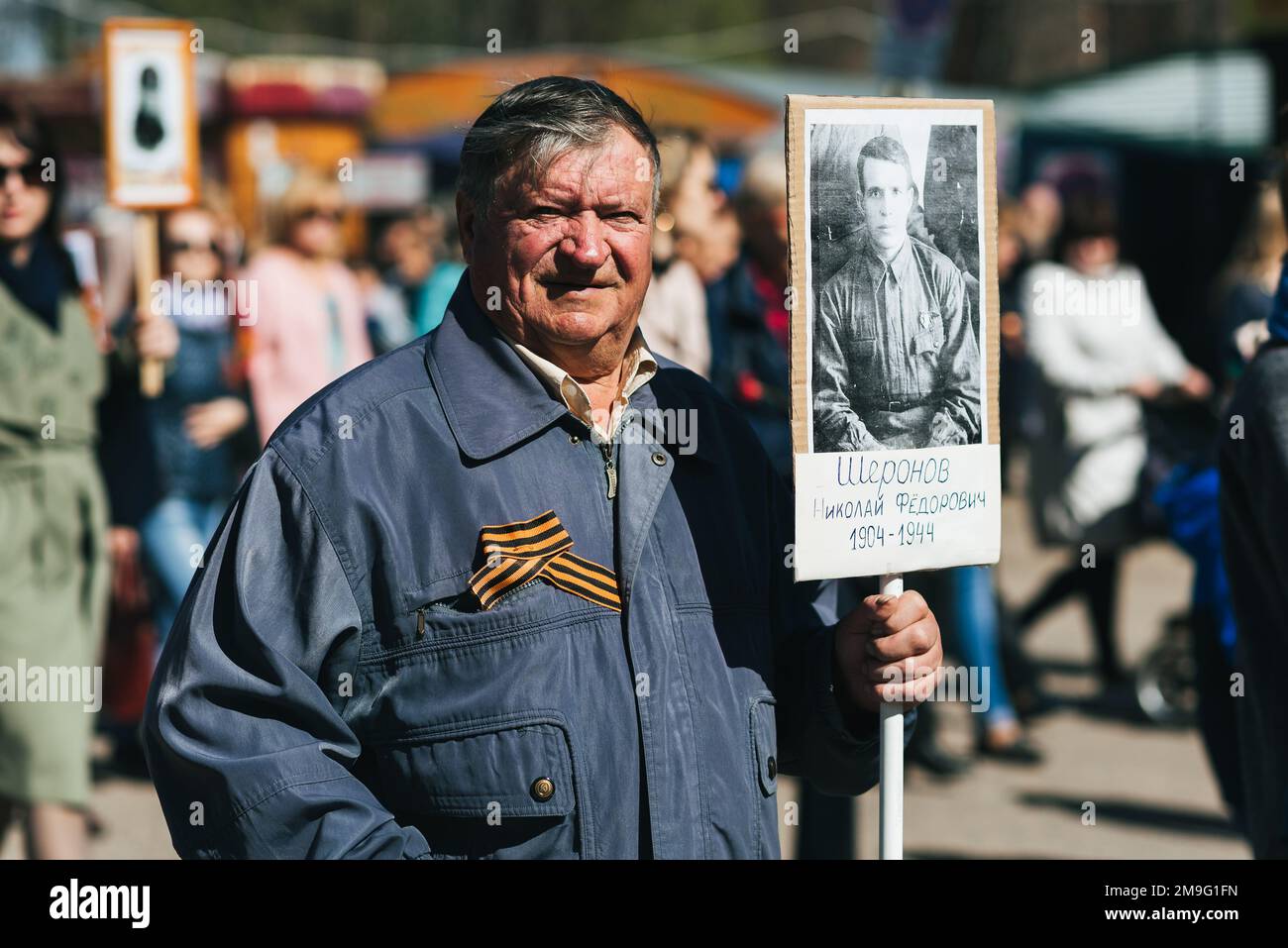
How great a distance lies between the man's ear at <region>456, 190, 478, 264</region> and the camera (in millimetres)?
2670

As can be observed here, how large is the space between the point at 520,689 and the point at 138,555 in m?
4.64

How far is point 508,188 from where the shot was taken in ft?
8.45

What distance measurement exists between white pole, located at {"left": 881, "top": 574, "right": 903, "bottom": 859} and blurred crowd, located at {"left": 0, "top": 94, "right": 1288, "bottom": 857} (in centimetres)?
166

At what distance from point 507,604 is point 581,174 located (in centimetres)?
65

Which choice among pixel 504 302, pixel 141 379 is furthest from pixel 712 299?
pixel 504 302

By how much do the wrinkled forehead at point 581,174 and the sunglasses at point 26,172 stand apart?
2.91 metres

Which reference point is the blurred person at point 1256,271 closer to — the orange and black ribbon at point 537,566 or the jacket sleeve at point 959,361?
the jacket sleeve at point 959,361

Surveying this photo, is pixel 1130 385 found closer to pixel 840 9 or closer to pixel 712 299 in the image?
pixel 712 299

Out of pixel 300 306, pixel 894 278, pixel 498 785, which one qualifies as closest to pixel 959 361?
pixel 894 278

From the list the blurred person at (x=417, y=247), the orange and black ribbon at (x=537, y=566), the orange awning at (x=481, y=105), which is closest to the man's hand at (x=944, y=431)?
the orange and black ribbon at (x=537, y=566)

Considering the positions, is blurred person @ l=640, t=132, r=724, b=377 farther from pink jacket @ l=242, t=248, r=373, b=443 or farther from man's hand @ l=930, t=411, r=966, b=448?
man's hand @ l=930, t=411, r=966, b=448

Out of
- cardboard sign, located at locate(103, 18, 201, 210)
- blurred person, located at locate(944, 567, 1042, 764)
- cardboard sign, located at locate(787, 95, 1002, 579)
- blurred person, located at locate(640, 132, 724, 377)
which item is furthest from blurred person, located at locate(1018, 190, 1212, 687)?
cardboard sign, located at locate(787, 95, 1002, 579)

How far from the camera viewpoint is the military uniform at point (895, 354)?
8.44ft
